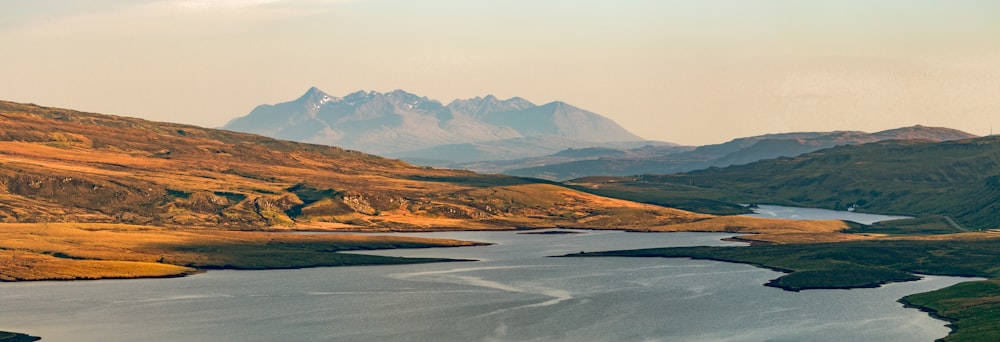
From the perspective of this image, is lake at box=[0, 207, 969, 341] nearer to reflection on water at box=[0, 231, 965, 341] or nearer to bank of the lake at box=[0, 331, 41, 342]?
reflection on water at box=[0, 231, 965, 341]

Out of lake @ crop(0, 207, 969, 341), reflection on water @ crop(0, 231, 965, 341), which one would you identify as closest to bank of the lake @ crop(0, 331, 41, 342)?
lake @ crop(0, 207, 969, 341)

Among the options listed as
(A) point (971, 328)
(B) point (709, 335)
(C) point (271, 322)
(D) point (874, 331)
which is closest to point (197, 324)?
(C) point (271, 322)

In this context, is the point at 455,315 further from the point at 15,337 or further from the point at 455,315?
the point at 15,337


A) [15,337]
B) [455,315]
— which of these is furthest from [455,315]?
[15,337]

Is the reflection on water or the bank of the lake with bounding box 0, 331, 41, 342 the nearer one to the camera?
the bank of the lake with bounding box 0, 331, 41, 342

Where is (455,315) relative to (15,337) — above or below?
above

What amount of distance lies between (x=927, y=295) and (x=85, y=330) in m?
129

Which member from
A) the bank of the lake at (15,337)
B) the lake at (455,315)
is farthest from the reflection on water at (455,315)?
the bank of the lake at (15,337)

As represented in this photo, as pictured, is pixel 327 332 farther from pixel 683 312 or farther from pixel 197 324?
pixel 683 312

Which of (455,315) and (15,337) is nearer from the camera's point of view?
(15,337)

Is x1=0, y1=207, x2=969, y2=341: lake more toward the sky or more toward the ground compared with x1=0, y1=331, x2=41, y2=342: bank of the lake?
more toward the sky

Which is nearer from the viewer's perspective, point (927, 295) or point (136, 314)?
point (136, 314)

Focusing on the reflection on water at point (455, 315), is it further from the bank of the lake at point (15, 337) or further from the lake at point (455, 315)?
the bank of the lake at point (15, 337)

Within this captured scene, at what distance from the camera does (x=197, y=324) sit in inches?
6216
